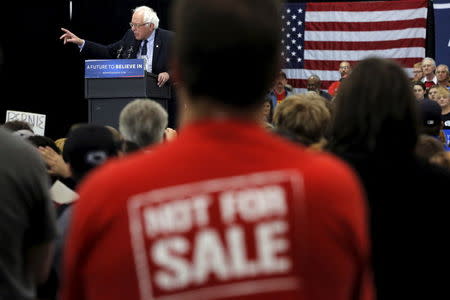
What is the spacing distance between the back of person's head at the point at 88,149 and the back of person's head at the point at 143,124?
719mm

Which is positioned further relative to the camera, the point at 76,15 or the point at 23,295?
the point at 76,15

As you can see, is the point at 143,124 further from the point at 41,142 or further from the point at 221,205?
the point at 221,205

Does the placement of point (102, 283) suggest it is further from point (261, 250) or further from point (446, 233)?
point (446, 233)

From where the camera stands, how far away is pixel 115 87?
7.42 m

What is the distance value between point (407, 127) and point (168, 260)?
1.21 m

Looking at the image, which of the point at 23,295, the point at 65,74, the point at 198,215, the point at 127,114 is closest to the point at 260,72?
the point at 198,215

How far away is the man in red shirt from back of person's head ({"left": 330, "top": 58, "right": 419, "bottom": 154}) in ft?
3.42

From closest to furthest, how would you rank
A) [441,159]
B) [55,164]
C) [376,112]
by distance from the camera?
[376,112]
[441,159]
[55,164]

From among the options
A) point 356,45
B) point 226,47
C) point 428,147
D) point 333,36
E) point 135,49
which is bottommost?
point 428,147

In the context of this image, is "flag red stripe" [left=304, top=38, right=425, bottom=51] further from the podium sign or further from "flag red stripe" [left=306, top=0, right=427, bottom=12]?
the podium sign

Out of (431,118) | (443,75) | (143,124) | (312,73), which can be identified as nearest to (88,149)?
(143,124)

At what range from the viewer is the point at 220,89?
4.03 feet

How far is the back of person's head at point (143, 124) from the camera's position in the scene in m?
3.50

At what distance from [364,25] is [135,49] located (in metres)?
6.04
